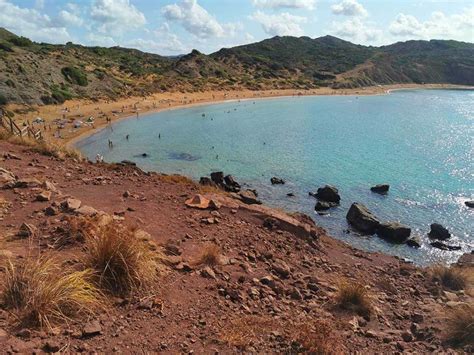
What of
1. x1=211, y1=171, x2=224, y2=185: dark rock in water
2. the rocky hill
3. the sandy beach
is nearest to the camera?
x1=211, y1=171, x2=224, y2=185: dark rock in water

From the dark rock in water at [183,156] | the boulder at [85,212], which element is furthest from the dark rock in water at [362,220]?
the dark rock in water at [183,156]

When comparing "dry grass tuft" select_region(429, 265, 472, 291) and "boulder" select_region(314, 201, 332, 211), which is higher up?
"dry grass tuft" select_region(429, 265, 472, 291)

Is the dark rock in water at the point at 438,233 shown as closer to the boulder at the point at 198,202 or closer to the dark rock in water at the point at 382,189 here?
the dark rock in water at the point at 382,189

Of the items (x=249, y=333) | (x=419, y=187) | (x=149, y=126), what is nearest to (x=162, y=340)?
(x=249, y=333)

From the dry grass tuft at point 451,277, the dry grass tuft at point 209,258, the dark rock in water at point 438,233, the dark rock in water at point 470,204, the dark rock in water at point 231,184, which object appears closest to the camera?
the dry grass tuft at point 209,258

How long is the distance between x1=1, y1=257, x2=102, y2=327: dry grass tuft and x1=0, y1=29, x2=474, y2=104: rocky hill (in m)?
47.2

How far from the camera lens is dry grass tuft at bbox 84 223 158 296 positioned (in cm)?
745

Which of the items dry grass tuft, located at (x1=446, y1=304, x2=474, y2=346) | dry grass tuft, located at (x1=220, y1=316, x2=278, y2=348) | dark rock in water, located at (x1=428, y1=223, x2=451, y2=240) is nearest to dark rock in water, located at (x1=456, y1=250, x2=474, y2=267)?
dark rock in water, located at (x1=428, y1=223, x2=451, y2=240)

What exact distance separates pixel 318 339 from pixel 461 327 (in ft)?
11.5

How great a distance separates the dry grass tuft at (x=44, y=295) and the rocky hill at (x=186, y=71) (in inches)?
1858

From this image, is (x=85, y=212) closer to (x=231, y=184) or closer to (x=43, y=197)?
(x=43, y=197)

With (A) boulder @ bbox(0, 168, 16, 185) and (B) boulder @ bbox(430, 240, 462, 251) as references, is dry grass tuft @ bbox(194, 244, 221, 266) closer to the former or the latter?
(A) boulder @ bbox(0, 168, 16, 185)

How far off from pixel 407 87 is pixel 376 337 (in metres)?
169

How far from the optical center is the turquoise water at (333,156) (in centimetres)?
2645
